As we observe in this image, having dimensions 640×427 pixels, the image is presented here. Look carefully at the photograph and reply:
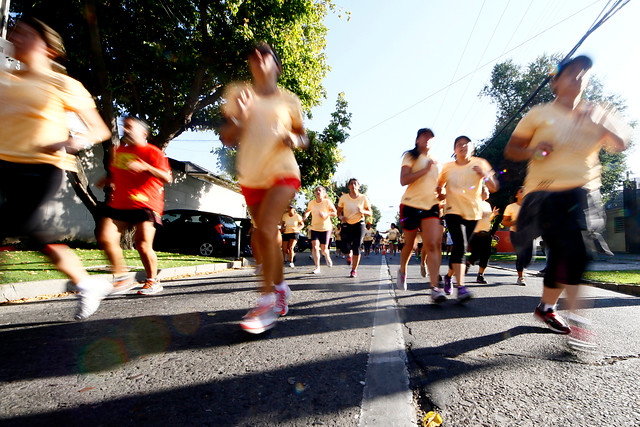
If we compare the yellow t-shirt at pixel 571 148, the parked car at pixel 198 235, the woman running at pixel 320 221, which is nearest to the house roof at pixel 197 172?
the parked car at pixel 198 235

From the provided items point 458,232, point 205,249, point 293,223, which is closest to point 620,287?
point 458,232

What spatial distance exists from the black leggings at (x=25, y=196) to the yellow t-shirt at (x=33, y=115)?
6 centimetres

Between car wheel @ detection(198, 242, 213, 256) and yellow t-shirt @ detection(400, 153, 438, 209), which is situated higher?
yellow t-shirt @ detection(400, 153, 438, 209)

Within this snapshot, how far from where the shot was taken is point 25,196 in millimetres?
2398

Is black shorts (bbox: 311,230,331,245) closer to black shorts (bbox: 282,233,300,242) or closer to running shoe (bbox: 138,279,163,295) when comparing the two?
black shorts (bbox: 282,233,300,242)

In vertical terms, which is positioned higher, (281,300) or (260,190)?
(260,190)

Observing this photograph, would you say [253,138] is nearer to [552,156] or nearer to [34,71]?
[34,71]

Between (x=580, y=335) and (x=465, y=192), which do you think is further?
(x=465, y=192)

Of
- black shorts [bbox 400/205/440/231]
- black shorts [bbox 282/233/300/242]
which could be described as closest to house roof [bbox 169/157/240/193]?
black shorts [bbox 282/233/300/242]

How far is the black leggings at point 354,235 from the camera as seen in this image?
22.9ft

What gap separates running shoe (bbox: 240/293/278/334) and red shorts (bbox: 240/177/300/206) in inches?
29.7

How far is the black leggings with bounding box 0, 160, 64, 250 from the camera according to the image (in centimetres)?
235

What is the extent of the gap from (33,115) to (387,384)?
273cm

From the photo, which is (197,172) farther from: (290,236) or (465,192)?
(465,192)
